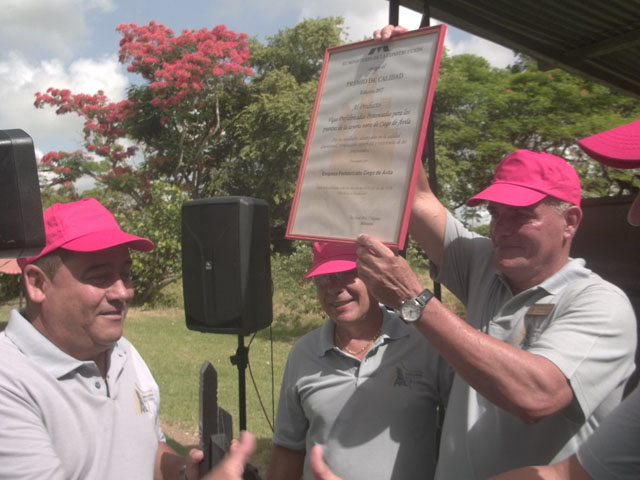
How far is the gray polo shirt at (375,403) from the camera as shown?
6.57ft

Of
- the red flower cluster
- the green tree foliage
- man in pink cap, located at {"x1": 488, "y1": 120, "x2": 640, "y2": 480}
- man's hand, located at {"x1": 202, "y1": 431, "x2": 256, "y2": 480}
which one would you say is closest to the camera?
man in pink cap, located at {"x1": 488, "y1": 120, "x2": 640, "y2": 480}

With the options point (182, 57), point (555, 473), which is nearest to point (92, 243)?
point (555, 473)

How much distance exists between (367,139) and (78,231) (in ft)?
2.97

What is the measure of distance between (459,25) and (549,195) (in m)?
1.45

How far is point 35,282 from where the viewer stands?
5.73 feet

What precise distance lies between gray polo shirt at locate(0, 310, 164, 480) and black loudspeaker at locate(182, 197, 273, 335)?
64cm

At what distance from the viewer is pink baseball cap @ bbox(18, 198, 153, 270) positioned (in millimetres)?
1728

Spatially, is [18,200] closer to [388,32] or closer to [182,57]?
[388,32]

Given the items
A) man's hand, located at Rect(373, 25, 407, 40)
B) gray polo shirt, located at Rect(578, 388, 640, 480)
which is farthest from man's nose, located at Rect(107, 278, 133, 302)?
gray polo shirt, located at Rect(578, 388, 640, 480)

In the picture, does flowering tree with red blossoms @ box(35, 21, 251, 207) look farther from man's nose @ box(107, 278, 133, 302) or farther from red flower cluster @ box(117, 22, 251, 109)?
man's nose @ box(107, 278, 133, 302)

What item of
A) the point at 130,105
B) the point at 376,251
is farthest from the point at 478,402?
the point at 130,105

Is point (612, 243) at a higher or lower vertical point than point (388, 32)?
lower

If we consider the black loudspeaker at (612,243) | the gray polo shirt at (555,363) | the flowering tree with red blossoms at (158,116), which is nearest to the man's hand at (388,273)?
the gray polo shirt at (555,363)

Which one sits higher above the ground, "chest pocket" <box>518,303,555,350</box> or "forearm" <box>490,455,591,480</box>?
"chest pocket" <box>518,303,555,350</box>
